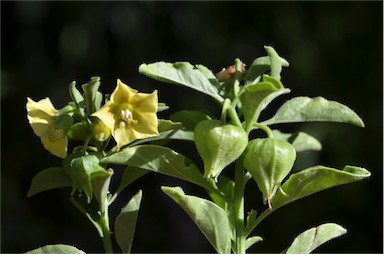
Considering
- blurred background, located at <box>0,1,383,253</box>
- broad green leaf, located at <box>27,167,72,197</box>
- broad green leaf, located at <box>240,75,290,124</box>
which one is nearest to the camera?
broad green leaf, located at <box>240,75,290,124</box>

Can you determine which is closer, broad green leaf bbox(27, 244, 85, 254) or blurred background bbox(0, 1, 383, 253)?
broad green leaf bbox(27, 244, 85, 254)

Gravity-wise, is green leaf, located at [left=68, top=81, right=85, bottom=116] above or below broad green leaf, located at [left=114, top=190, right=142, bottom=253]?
above

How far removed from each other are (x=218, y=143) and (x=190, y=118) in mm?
122

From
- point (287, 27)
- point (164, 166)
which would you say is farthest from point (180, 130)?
point (287, 27)

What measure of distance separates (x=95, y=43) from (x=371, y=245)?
4.30ft

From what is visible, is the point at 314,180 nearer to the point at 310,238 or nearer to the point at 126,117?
the point at 310,238

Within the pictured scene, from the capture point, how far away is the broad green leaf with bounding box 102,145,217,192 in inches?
30.3

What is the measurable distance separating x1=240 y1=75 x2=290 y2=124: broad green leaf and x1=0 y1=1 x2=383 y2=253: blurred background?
1771 mm

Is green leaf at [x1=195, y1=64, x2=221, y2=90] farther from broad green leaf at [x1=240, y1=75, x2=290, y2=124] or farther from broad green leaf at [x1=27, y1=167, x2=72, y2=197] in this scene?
broad green leaf at [x1=27, y1=167, x2=72, y2=197]

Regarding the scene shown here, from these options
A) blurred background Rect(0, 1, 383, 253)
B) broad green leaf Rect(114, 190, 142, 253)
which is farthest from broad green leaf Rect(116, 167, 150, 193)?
blurred background Rect(0, 1, 383, 253)

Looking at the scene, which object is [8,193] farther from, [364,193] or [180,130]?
[180,130]

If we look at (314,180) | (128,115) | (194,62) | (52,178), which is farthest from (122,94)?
(194,62)

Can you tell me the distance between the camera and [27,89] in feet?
9.28

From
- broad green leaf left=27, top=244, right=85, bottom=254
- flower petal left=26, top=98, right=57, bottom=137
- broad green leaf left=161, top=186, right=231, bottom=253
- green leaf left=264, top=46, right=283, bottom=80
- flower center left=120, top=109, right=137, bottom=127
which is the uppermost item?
green leaf left=264, top=46, right=283, bottom=80
